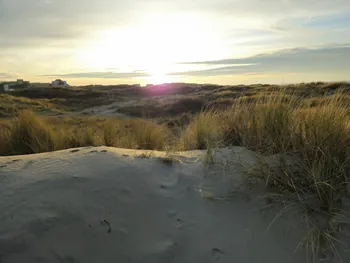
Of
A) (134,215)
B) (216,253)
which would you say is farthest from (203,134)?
(216,253)

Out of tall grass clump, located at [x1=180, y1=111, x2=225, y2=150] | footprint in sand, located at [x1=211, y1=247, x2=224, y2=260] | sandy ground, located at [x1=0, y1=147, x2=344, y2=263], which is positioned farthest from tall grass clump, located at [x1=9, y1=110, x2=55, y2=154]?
footprint in sand, located at [x1=211, y1=247, x2=224, y2=260]

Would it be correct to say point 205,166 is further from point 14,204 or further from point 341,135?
point 14,204

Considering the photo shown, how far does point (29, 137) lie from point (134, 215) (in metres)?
4.25

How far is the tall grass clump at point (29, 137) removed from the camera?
6.24 metres

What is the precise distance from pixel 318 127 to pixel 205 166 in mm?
1326

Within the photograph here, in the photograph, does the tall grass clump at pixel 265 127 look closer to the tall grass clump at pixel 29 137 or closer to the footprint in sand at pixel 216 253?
the footprint in sand at pixel 216 253

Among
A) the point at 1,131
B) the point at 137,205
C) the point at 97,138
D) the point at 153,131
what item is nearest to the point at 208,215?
the point at 137,205

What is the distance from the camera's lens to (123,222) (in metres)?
3.12

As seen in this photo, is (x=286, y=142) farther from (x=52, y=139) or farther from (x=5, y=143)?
(x=5, y=143)

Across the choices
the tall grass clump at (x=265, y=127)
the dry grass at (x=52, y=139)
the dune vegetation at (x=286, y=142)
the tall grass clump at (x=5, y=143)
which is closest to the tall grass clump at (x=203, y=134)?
the dune vegetation at (x=286, y=142)

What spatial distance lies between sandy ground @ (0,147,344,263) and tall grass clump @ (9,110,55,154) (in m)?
2.10

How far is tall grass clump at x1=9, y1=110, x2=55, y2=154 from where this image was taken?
6.24 meters

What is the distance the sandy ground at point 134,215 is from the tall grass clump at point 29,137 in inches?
82.5

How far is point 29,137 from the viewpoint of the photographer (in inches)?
264
